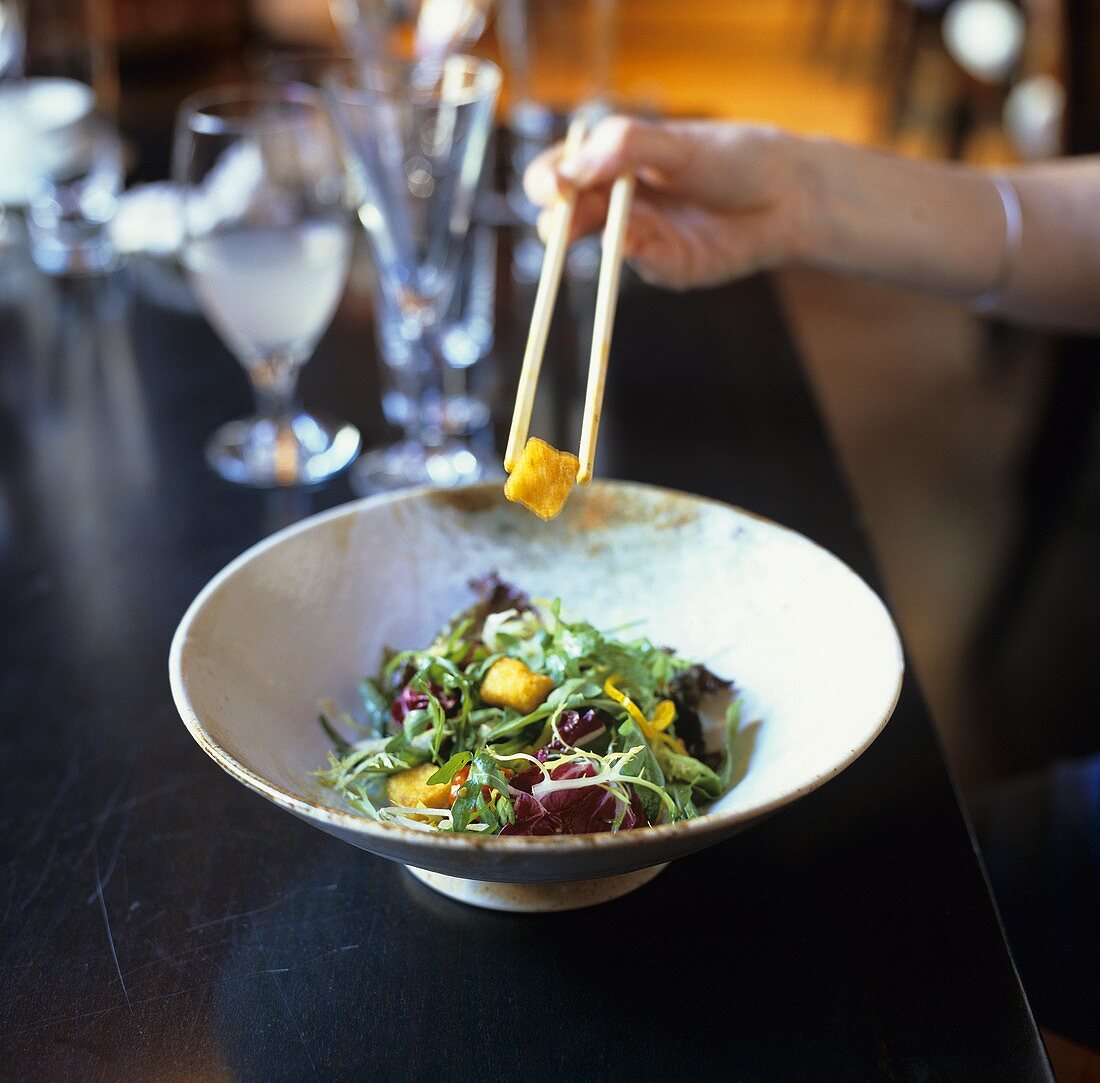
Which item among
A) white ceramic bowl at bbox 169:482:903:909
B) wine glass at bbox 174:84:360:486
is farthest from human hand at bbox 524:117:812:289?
white ceramic bowl at bbox 169:482:903:909

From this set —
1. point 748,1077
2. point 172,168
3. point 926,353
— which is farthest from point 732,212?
point 926,353

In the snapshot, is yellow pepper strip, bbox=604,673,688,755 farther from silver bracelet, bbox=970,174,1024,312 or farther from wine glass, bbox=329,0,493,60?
wine glass, bbox=329,0,493,60

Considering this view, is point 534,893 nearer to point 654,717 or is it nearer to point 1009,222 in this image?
point 654,717

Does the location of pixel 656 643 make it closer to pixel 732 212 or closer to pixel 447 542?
pixel 447 542

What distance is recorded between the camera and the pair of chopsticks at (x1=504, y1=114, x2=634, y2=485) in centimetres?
64

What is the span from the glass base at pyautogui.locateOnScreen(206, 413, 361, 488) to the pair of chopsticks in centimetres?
32

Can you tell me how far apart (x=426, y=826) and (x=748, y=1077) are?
19 centimetres

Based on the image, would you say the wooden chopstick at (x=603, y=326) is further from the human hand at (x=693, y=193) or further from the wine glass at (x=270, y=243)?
the wine glass at (x=270, y=243)

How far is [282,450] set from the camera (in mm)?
1113

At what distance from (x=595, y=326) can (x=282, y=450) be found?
488 mm

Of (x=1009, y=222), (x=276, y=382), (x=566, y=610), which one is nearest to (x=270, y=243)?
(x=276, y=382)

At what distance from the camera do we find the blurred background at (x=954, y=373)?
148 cm

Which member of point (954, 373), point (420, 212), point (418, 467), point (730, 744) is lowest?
point (954, 373)

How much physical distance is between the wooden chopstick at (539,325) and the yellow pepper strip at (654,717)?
13cm
